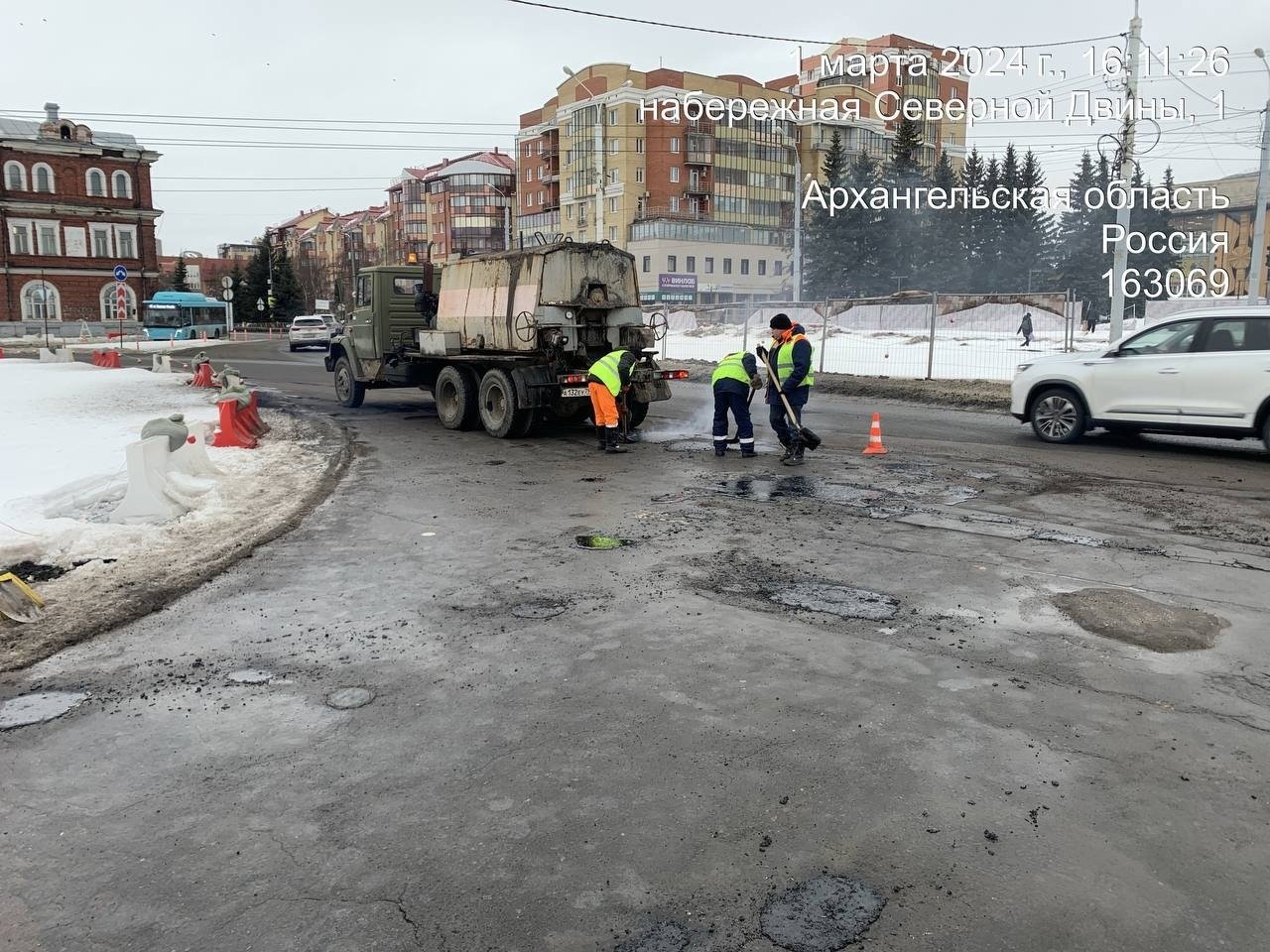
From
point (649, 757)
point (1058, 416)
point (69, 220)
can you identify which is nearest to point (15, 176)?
point (69, 220)

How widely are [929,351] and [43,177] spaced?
66643 mm

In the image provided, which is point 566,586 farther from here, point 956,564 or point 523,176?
point 523,176

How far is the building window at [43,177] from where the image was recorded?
6469cm

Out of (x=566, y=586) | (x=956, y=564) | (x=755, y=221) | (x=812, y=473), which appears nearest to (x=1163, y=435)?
(x=812, y=473)

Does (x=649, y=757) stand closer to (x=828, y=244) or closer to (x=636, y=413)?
(x=636, y=413)

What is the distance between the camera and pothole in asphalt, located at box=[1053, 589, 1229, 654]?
194 inches

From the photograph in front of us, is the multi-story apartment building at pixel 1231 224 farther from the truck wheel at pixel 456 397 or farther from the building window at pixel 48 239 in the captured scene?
the building window at pixel 48 239

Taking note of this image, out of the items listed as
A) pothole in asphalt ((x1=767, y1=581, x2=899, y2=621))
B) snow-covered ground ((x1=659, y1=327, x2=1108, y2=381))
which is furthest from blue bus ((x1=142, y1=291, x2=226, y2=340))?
pothole in asphalt ((x1=767, y1=581, x2=899, y2=621))

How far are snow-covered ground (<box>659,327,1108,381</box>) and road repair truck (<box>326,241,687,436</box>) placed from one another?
9.59 meters

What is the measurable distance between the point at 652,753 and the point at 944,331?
2443 centimetres

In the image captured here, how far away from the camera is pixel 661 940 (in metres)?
2.63

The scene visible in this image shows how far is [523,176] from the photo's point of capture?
311ft

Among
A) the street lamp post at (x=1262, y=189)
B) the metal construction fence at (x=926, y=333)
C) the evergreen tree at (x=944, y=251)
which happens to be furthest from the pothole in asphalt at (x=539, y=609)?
the evergreen tree at (x=944, y=251)

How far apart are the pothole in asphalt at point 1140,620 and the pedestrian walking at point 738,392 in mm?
5796
